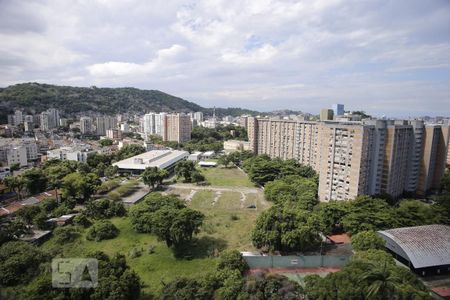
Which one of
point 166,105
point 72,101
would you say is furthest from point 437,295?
point 166,105

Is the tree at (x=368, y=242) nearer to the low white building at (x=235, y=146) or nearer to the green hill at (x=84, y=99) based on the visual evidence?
the low white building at (x=235, y=146)

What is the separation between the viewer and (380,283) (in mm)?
9375

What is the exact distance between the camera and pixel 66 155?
41.3 meters

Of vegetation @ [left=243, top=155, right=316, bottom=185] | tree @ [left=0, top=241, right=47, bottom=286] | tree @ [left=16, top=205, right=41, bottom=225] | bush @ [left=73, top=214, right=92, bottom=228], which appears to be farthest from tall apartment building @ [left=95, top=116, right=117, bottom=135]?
tree @ [left=0, top=241, right=47, bottom=286]

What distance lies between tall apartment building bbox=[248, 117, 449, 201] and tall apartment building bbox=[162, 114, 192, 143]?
1700 inches

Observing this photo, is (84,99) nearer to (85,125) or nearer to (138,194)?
(85,125)

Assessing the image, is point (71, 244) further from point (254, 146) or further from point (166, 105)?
point (166, 105)

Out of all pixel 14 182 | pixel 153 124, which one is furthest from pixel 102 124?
pixel 14 182

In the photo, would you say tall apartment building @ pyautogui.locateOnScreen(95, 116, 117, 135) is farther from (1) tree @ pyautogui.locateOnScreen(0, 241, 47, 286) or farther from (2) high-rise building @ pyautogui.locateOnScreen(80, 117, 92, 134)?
(1) tree @ pyautogui.locateOnScreen(0, 241, 47, 286)

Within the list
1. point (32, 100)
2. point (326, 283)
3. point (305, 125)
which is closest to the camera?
point (326, 283)

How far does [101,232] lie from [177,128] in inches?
1909

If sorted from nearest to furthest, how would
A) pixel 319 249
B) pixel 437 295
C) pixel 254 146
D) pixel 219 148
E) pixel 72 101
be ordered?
pixel 437 295, pixel 319 249, pixel 254 146, pixel 219 148, pixel 72 101

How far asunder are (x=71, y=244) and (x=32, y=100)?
96770 millimetres

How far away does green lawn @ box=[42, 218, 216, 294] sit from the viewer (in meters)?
14.3
